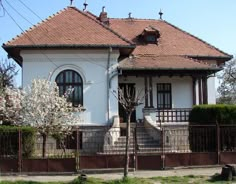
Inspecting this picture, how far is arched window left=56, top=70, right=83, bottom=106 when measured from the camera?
2416 centimetres

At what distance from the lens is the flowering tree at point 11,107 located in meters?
21.2

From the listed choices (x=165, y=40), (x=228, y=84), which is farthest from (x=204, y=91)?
(x=228, y=84)

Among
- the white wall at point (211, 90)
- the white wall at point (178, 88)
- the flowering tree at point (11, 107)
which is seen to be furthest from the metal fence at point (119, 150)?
the white wall at point (211, 90)

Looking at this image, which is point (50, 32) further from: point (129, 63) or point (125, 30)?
point (125, 30)

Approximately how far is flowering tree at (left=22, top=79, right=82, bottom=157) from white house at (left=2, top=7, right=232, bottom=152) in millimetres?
2228

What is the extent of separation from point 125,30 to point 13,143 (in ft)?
50.4

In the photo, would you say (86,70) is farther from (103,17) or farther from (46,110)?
(103,17)

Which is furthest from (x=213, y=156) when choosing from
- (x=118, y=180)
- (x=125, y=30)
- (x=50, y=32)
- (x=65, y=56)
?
(x=125, y=30)

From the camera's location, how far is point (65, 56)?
2412 cm

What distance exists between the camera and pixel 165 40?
29.9 metres

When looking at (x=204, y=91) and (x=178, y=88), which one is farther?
(x=204, y=91)

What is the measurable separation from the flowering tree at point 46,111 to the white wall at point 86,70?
1.98 meters

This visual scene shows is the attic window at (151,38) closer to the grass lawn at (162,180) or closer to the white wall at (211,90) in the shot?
the white wall at (211,90)

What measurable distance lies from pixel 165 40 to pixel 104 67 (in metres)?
7.23
